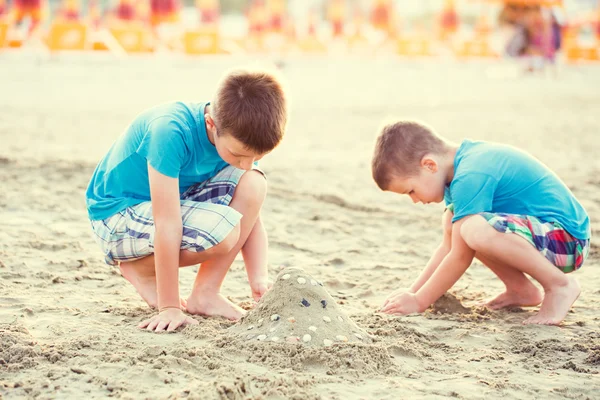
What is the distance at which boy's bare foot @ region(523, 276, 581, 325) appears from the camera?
2.59 metres

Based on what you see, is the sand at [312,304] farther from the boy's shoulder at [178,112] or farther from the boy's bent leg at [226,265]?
the boy's shoulder at [178,112]

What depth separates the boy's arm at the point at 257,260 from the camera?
2.75m

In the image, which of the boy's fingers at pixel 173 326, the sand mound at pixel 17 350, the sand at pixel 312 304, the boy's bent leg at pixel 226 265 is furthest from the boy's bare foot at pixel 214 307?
the sand mound at pixel 17 350

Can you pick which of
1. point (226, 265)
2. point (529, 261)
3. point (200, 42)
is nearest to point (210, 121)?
point (226, 265)

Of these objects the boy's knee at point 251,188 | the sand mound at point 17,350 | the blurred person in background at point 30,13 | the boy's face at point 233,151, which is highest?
the blurred person in background at point 30,13

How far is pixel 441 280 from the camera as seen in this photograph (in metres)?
2.67

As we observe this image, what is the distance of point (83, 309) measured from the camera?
2.58 m

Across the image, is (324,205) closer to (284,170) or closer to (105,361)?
(284,170)

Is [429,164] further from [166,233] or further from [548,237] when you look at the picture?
[166,233]

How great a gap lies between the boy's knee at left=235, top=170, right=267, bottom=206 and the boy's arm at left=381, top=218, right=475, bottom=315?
61 cm

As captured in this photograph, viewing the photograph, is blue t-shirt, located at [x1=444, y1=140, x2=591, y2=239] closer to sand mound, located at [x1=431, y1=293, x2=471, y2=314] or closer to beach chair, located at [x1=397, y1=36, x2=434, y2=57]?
sand mound, located at [x1=431, y1=293, x2=471, y2=314]

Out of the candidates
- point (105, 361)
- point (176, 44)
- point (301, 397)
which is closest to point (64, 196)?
point (105, 361)

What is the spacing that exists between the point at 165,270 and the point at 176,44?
51.0 feet

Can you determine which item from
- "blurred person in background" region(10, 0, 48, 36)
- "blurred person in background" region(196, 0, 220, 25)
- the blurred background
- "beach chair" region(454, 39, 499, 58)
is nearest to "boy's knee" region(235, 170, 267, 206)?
the blurred background
